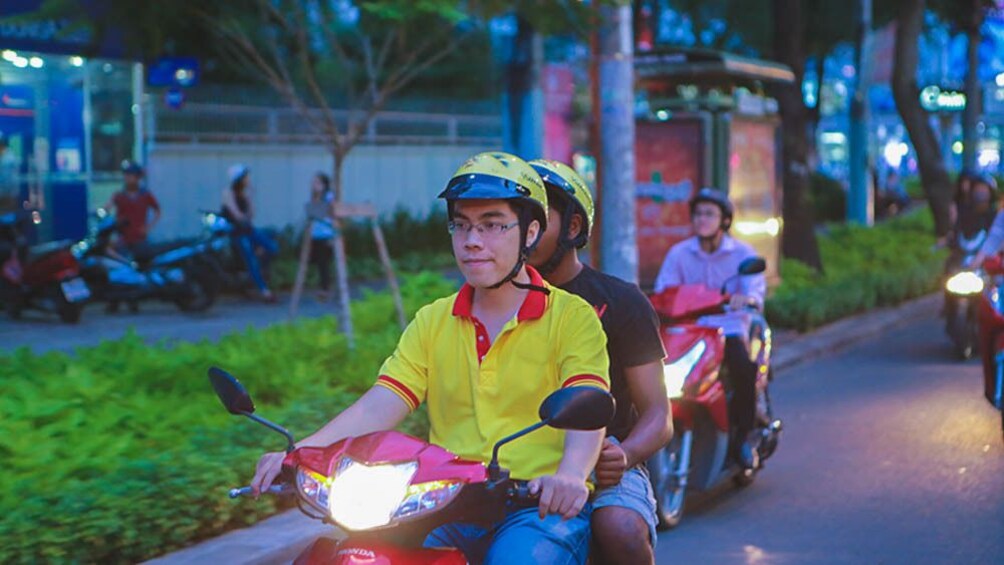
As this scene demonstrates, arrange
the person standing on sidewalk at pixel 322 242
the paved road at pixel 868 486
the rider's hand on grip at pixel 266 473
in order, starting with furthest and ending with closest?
the person standing on sidewalk at pixel 322 242 → the paved road at pixel 868 486 → the rider's hand on grip at pixel 266 473

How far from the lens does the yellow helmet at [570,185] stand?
4.18 meters

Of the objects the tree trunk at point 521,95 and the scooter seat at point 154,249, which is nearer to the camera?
the tree trunk at point 521,95

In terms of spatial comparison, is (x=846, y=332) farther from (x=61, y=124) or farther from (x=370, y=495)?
(x=370, y=495)

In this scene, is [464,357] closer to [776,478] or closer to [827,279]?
[776,478]

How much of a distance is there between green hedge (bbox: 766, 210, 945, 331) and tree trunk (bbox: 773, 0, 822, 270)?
50 cm

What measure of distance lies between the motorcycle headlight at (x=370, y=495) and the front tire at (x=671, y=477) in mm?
3786

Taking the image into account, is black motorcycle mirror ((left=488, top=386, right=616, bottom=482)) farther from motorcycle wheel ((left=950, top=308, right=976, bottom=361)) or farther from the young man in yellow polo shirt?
motorcycle wheel ((left=950, top=308, right=976, bottom=361))

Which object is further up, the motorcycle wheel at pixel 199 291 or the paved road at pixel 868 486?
the motorcycle wheel at pixel 199 291

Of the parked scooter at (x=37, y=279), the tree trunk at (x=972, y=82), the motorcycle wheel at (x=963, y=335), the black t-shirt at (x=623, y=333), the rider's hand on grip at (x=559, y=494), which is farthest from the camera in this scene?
the tree trunk at (x=972, y=82)

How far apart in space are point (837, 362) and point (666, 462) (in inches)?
283

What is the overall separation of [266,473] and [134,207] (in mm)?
14553

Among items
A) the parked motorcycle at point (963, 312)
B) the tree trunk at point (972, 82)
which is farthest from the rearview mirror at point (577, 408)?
the tree trunk at point (972, 82)

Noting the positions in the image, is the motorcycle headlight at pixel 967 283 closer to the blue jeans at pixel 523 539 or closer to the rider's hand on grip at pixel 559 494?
the blue jeans at pixel 523 539

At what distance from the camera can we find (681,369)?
6859mm
